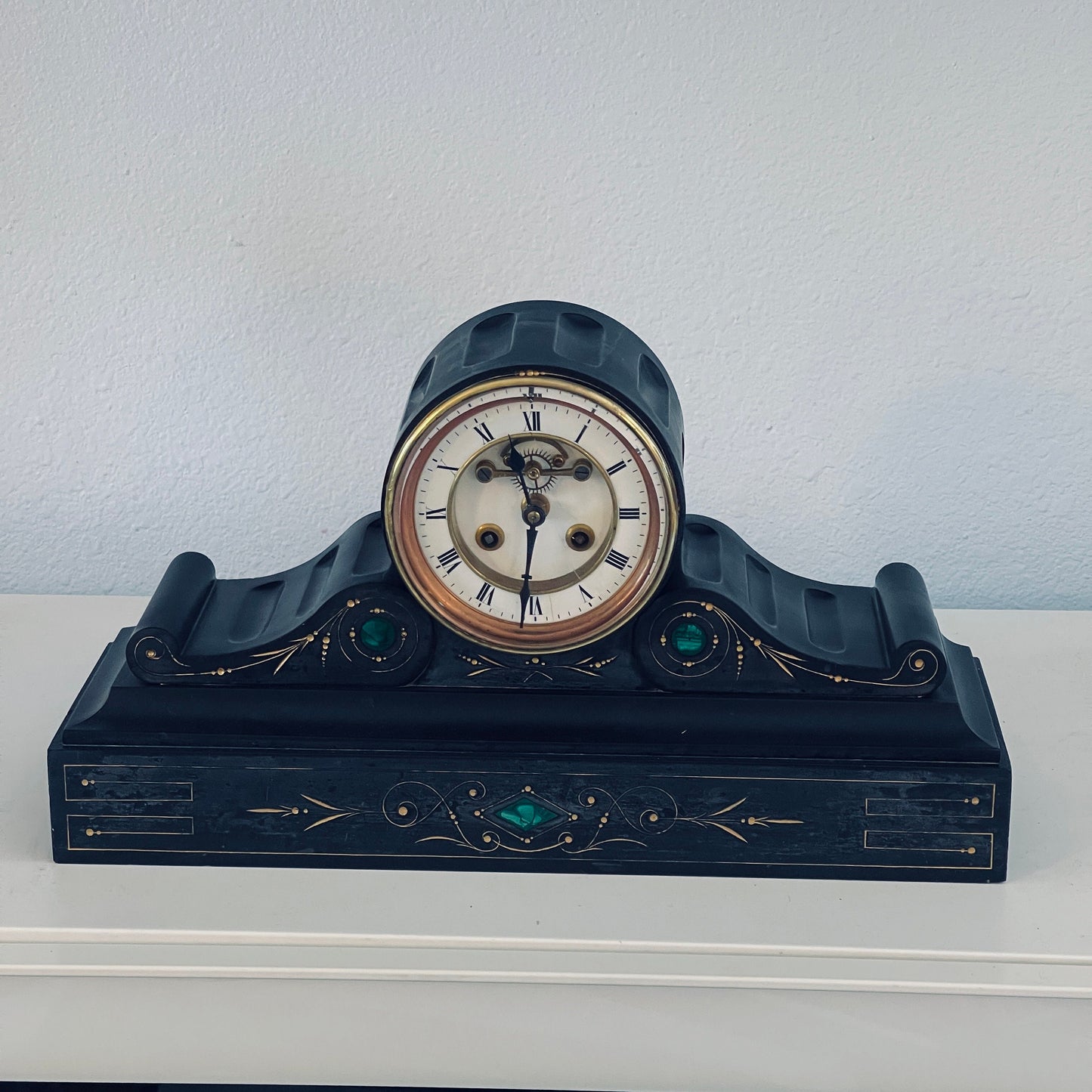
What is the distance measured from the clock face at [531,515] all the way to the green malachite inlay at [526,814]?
0.41 ft

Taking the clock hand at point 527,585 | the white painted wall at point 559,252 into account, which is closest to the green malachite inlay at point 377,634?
the clock hand at point 527,585

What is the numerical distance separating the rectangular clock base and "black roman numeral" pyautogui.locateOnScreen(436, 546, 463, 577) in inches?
5.7

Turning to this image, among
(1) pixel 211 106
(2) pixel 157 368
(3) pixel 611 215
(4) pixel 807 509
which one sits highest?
(1) pixel 211 106

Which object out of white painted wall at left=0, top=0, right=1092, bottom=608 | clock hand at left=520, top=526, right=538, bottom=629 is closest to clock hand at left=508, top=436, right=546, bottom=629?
clock hand at left=520, top=526, right=538, bottom=629

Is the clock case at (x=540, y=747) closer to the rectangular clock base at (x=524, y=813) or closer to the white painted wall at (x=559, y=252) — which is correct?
the rectangular clock base at (x=524, y=813)

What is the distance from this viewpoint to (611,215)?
1622 mm

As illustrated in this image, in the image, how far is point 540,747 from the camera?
4.08 ft

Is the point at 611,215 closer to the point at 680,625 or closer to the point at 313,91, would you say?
the point at 313,91

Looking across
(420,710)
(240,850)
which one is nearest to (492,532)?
(420,710)

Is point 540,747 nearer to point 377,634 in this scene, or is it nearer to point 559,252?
point 377,634

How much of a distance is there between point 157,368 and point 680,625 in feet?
2.41

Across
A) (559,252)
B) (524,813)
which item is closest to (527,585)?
(524,813)

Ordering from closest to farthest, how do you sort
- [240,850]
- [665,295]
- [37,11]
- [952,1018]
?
[952,1018] → [240,850] → [37,11] → [665,295]

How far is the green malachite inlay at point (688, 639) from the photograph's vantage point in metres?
1.23
